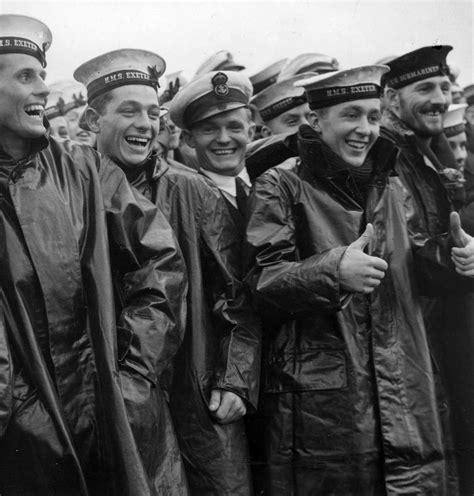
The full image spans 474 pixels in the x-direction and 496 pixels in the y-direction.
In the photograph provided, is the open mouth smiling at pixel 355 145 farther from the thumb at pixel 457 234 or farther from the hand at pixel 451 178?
the hand at pixel 451 178

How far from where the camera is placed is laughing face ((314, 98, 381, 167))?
3887mm

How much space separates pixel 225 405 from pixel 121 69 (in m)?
1.82

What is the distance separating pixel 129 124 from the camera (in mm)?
3848

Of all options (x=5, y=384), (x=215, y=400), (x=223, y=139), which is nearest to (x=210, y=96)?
(x=223, y=139)

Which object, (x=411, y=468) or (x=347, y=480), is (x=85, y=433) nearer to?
(x=347, y=480)

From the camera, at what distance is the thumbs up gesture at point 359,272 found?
131 inches

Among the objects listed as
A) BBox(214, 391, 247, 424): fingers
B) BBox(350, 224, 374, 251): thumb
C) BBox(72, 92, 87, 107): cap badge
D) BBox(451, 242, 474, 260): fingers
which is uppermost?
BBox(72, 92, 87, 107): cap badge

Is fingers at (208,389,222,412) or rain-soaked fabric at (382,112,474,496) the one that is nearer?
fingers at (208,389,222,412)

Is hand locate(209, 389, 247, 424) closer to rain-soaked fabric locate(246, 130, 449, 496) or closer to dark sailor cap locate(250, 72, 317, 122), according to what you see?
rain-soaked fabric locate(246, 130, 449, 496)

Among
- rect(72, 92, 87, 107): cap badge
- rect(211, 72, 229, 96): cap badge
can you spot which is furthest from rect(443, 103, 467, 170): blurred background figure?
rect(72, 92, 87, 107): cap badge

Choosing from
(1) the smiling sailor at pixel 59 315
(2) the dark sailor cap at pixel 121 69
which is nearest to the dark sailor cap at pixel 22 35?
(1) the smiling sailor at pixel 59 315

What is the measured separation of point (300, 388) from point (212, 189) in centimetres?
113

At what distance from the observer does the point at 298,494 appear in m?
3.51

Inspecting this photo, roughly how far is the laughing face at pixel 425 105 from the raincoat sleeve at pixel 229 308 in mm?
1825
